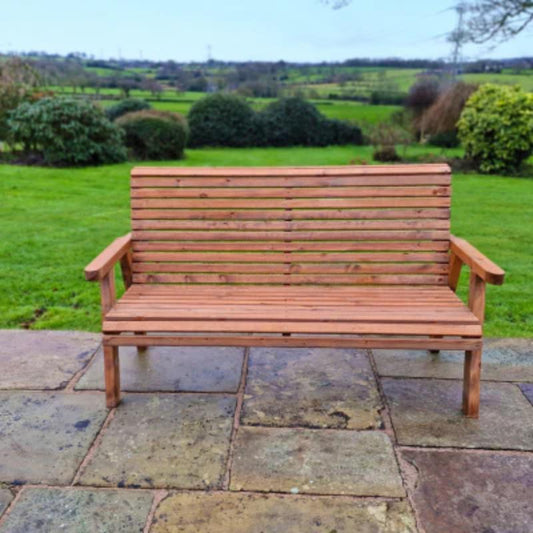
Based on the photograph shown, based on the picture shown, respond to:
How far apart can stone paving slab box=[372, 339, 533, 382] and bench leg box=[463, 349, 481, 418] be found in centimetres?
46

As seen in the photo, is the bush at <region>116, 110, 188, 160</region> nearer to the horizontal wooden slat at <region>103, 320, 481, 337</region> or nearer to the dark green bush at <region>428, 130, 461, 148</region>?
the dark green bush at <region>428, 130, 461, 148</region>

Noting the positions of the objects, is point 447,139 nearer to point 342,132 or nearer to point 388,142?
point 342,132

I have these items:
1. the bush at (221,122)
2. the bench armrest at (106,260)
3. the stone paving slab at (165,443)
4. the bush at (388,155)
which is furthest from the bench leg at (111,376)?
the bush at (221,122)

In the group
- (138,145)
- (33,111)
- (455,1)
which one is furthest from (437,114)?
(33,111)

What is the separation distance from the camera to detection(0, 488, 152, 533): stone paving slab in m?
2.22

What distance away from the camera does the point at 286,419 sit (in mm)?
2971

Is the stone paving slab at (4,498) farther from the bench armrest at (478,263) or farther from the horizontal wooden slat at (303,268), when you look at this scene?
the bench armrest at (478,263)

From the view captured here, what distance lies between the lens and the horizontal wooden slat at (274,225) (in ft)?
11.6

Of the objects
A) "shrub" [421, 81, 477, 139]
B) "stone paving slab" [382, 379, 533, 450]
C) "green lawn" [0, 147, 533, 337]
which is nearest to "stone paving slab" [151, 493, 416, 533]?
"stone paving slab" [382, 379, 533, 450]

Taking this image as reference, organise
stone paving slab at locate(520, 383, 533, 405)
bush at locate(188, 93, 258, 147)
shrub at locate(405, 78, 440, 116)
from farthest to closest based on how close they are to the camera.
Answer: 1. shrub at locate(405, 78, 440, 116)
2. bush at locate(188, 93, 258, 147)
3. stone paving slab at locate(520, 383, 533, 405)

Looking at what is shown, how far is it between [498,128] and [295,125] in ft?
28.4

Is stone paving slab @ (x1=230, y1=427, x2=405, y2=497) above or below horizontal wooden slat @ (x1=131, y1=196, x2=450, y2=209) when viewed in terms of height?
below

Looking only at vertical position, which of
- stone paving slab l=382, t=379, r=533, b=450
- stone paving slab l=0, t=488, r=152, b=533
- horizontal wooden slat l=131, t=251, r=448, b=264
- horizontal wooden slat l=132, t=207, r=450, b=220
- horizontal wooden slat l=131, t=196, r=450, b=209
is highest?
horizontal wooden slat l=131, t=196, r=450, b=209

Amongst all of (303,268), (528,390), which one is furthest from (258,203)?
(528,390)
